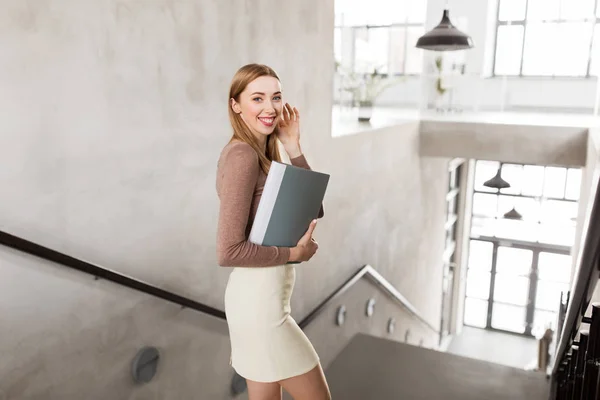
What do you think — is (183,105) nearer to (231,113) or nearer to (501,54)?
(231,113)

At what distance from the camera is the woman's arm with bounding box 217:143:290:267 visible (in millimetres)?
1614

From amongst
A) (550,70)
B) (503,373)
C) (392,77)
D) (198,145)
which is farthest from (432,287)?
(198,145)

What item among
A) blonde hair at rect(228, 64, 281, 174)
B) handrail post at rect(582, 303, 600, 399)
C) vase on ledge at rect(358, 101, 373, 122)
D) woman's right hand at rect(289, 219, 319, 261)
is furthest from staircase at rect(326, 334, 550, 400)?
vase on ledge at rect(358, 101, 373, 122)

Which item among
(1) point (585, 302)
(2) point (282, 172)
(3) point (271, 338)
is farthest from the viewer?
(3) point (271, 338)

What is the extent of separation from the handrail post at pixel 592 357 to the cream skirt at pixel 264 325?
0.83m

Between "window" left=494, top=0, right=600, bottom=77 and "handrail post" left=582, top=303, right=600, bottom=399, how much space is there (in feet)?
33.8

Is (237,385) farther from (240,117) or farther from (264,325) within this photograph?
(240,117)

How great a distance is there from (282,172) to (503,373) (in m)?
2.37

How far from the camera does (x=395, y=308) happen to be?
22.6 feet

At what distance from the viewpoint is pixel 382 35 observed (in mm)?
10305

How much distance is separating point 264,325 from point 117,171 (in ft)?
3.29

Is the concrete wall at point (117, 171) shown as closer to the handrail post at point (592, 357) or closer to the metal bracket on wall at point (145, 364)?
the metal bracket on wall at point (145, 364)

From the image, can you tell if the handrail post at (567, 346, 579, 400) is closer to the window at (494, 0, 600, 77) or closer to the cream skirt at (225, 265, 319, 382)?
the cream skirt at (225, 265, 319, 382)

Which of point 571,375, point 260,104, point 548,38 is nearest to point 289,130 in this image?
point 260,104
